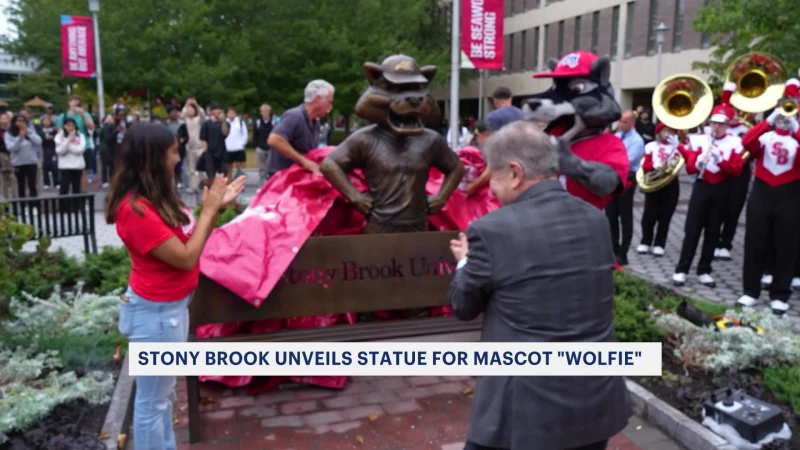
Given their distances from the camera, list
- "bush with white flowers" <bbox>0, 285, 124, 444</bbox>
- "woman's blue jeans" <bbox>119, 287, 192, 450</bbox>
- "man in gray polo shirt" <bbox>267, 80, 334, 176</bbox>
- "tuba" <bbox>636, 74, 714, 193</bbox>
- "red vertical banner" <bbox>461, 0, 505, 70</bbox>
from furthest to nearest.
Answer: "red vertical banner" <bbox>461, 0, 505, 70</bbox> < "tuba" <bbox>636, 74, 714, 193</bbox> < "man in gray polo shirt" <bbox>267, 80, 334, 176</bbox> < "bush with white flowers" <bbox>0, 285, 124, 444</bbox> < "woman's blue jeans" <bbox>119, 287, 192, 450</bbox>

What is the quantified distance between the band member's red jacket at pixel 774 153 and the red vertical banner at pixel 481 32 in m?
6.22

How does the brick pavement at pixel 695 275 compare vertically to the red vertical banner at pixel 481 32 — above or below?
below

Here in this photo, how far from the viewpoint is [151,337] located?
9.80ft

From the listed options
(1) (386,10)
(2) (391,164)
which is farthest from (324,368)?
(1) (386,10)

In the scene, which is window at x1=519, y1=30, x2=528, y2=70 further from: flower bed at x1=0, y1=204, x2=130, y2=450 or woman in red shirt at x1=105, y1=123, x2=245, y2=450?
woman in red shirt at x1=105, y1=123, x2=245, y2=450

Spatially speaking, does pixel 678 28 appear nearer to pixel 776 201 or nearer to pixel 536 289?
pixel 776 201

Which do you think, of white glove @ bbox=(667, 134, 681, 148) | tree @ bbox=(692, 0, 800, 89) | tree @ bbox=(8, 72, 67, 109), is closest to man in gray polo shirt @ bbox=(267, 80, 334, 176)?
white glove @ bbox=(667, 134, 681, 148)

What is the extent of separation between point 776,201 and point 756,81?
1.65 metres

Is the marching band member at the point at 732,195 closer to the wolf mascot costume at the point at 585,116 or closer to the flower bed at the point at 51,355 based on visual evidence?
the wolf mascot costume at the point at 585,116

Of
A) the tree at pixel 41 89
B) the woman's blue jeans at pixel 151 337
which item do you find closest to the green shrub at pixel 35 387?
the woman's blue jeans at pixel 151 337

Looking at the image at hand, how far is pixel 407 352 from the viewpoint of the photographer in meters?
3.39

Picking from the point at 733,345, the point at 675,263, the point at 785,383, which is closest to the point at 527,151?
the point at 785,383

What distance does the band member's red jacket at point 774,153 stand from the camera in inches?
233

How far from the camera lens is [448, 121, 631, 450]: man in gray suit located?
6.91 feet
